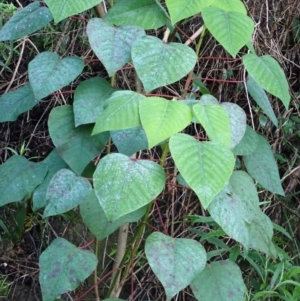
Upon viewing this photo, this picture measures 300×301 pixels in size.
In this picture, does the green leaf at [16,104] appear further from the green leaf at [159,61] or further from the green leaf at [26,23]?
the green leaf at [159,61]

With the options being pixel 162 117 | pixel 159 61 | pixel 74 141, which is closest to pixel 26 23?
pixel 74 141

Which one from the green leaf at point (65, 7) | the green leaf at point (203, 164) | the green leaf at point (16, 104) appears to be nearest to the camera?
the green leaf at point (203, 164)

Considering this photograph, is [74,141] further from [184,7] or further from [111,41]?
[184,7]

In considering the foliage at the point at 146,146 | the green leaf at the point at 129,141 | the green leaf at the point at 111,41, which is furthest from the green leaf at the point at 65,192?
the green leaf at the point at 111,41

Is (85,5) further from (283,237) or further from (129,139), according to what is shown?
(283,237)

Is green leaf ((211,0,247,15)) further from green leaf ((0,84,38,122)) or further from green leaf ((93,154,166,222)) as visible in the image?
green leaf ((0,84,38,122))
